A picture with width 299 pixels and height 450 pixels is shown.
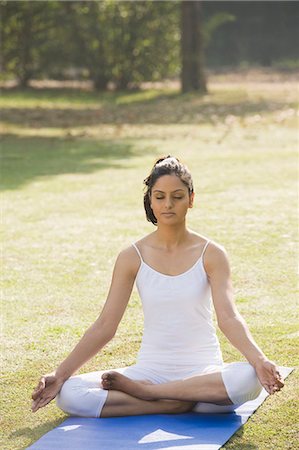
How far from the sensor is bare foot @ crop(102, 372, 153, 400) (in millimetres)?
4602

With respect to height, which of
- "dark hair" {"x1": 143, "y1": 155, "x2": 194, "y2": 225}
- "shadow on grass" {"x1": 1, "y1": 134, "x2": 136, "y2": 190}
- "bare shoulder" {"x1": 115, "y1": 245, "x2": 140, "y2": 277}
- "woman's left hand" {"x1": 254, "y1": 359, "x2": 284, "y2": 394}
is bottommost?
"shadow on grass" {"x1": 1, "y1": 134, "x2": 136, "y2": 190}

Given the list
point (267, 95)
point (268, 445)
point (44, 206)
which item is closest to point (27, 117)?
point (267, 95)

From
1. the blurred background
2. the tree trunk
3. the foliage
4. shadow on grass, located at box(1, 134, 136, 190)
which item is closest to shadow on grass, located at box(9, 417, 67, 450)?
shadow on grass, located at box(1, 134, 136, 190)

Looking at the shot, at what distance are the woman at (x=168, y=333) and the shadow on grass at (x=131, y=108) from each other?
1158cm

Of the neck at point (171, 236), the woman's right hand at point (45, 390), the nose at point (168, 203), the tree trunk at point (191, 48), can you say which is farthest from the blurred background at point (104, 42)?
the woman's right hand at point (45, 390)

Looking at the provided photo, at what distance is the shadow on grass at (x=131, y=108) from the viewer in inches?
660

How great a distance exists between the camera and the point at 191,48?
19.9 m

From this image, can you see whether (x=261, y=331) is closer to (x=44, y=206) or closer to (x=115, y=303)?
(x=115, y=303)

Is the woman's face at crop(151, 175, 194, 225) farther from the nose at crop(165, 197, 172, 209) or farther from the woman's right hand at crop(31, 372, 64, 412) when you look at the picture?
the woman's right hand at crop(31, 372, 64, 412)

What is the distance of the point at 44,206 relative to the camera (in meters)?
9.70

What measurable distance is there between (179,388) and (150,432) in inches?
10.2

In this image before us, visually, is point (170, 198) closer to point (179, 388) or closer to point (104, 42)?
point (179, 388)

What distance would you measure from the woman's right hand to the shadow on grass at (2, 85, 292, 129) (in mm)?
11809

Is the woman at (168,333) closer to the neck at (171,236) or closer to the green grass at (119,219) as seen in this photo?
the neck at (171,236)
